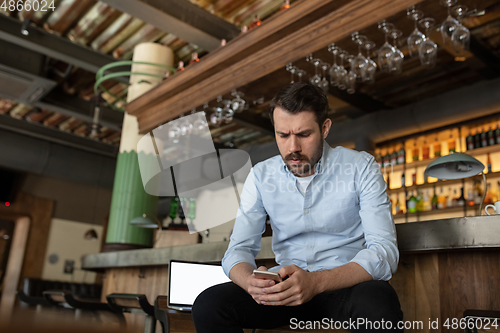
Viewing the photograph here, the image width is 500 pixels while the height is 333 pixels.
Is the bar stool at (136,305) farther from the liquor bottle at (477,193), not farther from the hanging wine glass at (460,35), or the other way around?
the liquor bottle at (477,193)

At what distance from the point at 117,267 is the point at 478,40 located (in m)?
3.41

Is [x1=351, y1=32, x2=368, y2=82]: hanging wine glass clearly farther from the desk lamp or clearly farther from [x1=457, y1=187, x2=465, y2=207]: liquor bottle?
[x1=457, y1=187, x2=465, y2=207]: liquor bottle

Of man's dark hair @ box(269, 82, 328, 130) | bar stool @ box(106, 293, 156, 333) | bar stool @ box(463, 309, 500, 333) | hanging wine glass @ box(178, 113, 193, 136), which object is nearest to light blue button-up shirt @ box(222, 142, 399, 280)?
man's dark hair @ box(269, 82, 328, 130)

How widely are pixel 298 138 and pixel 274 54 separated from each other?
189 cm

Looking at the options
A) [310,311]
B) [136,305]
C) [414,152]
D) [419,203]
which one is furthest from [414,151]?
[310,311]

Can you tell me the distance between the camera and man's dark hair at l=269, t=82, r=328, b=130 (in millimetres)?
1311

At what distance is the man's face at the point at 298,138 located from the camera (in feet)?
4.31

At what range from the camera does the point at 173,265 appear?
191 centimetres

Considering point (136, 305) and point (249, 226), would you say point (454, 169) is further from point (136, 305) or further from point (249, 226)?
point (136, 305)

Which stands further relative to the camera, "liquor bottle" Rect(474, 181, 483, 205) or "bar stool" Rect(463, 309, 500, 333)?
"liquor bottle" Rect(474, 181, 483, 205)

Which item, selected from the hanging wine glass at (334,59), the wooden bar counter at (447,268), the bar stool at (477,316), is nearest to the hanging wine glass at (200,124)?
the hanging wine glass at (334,59)

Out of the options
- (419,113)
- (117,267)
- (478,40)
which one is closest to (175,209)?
(117,267)

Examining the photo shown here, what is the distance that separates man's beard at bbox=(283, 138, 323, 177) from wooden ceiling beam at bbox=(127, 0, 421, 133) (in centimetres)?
137

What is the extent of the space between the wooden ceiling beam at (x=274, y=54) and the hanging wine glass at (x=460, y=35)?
22 centimetres
